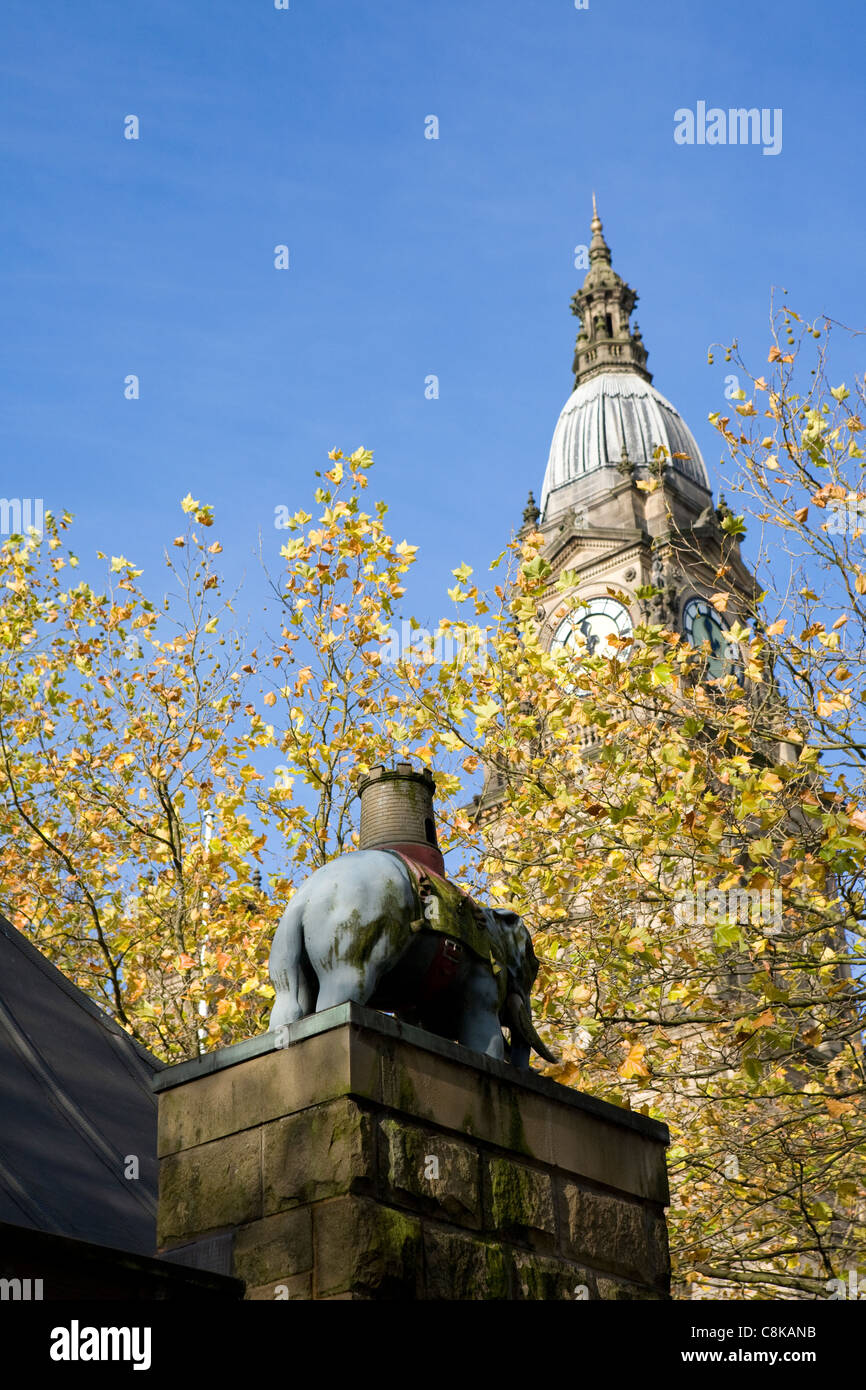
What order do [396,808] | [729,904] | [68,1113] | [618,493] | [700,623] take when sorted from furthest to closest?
[618,493] → [700,623] → [729,904] → [68,1113] → [396,808]

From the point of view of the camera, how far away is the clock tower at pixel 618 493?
2409 inches

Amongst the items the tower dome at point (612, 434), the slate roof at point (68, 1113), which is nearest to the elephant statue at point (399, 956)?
the slate roof at point (68, 1113)

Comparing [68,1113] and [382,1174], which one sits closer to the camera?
[382,1174]

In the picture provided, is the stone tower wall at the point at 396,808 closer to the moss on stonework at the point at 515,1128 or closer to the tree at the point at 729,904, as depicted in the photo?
the moss on stonework at the point at 515,1128

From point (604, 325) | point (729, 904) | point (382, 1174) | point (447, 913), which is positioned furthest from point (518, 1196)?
point (604, 325)

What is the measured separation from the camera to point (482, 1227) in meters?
6.55

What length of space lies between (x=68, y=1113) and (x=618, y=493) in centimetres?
6011

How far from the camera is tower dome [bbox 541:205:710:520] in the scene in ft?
228

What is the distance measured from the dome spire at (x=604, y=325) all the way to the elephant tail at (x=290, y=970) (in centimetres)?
7033

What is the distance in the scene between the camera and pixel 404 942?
277 inches

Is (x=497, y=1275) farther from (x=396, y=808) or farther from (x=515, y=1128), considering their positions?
(x=396, y=808)

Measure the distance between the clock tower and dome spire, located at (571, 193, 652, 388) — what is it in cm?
7

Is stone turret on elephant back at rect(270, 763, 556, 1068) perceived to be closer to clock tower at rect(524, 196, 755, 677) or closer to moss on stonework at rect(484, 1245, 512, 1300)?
moss on stonework at rect(484, 1245, 512, 1300)

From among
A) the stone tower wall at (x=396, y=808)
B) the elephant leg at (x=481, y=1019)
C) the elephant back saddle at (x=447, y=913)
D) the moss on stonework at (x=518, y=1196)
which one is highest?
the stone tower wall at (x=396, y=808)
